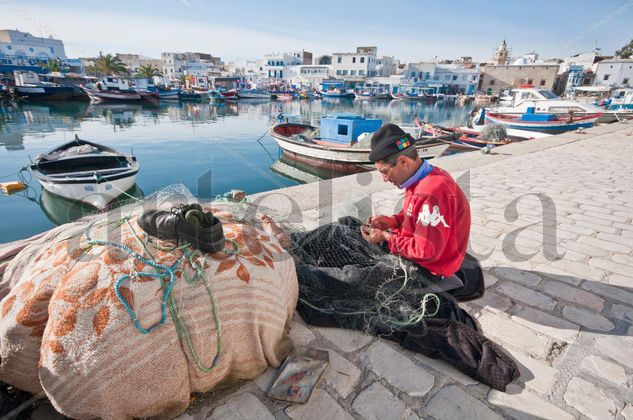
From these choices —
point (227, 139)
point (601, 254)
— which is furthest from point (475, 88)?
point (601, 254)

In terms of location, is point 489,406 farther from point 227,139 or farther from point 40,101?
point 40,101

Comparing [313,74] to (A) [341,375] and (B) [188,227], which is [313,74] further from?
(A) [341,375]

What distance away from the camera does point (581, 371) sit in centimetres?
233

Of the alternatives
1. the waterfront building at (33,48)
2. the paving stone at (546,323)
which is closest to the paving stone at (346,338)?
the paving stone at (546,323)

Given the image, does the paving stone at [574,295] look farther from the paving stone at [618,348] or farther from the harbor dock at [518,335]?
the paving stone at [618,348]

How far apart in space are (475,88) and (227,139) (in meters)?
74.4

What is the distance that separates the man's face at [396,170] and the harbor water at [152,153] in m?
8.54

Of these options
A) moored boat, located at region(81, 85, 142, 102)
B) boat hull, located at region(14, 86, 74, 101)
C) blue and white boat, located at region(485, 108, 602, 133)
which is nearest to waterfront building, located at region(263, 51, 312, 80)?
moored boat, located at region(81, 85, 142, 102)

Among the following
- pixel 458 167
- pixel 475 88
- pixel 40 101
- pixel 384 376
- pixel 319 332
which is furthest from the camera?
pixel 475 88

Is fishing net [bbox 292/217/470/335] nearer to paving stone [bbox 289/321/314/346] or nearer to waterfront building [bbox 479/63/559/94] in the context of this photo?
paving stone [bbox 289/321/314/346]

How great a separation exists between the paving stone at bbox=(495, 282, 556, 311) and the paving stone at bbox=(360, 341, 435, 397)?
1.56m

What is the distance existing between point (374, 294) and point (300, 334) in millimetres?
727

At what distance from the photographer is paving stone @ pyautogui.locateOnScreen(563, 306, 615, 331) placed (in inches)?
111

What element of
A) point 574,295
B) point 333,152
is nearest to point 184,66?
point 333,152
